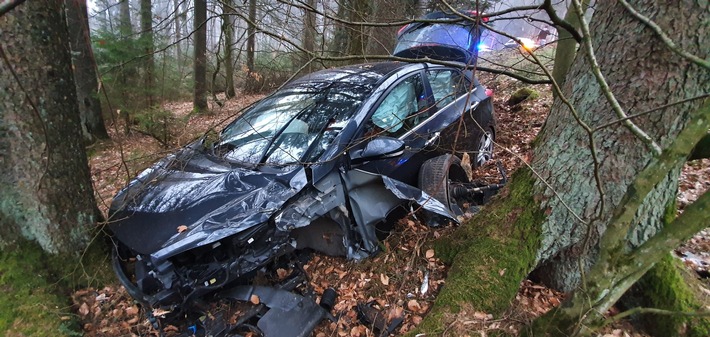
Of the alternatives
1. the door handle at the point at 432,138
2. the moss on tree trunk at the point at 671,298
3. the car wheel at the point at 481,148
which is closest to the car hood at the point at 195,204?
the door handle at the point at 432,138

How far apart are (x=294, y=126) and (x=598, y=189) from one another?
2353 mm

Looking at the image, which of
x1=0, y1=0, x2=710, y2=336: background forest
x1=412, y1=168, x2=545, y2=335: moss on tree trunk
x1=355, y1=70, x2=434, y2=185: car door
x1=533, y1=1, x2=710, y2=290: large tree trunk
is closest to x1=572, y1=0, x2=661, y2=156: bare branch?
x1=0, y1=0, x2=710, y2=336: background forest

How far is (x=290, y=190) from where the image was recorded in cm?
273

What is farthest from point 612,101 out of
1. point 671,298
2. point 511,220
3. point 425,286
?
point 425,286

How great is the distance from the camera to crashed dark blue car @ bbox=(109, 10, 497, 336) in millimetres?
2479

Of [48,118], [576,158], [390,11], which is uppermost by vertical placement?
[390,11]

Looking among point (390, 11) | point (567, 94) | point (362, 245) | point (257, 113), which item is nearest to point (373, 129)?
point (362, 245)

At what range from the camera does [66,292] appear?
9.27ft

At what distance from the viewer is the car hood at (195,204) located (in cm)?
244

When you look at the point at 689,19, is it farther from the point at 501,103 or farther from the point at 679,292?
the point at 501,103

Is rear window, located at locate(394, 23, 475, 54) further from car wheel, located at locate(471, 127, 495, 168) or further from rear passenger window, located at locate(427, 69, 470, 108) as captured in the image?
car wheel, located at locate(471, 127, 495, 168)

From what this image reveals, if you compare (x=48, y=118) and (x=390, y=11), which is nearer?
(x=48, y=118)

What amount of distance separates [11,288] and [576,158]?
3998 millimetres

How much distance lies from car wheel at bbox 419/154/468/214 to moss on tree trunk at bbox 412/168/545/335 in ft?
1.96
